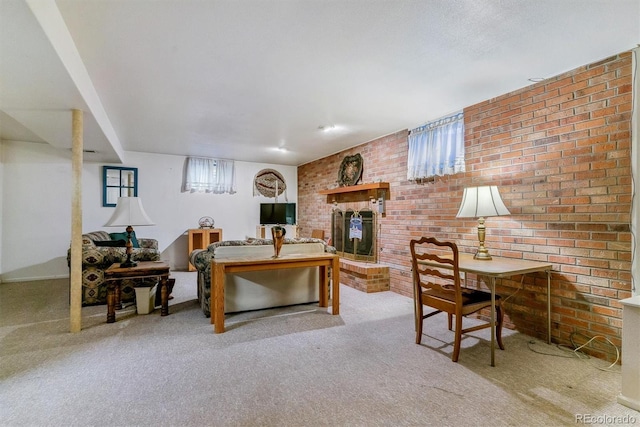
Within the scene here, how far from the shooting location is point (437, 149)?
3.63m

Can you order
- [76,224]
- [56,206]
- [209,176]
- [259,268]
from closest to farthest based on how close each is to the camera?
1. [76,224]
2. [259,268]
3. [56,206]
4. [209,176]

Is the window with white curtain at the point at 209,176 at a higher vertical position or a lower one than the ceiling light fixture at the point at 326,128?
lower

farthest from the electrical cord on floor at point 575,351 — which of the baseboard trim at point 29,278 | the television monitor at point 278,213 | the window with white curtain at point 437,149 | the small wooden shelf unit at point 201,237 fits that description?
the baseboard trim at point 29,278

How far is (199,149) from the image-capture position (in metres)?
5.47

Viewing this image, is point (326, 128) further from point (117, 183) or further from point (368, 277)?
point (117, 183)

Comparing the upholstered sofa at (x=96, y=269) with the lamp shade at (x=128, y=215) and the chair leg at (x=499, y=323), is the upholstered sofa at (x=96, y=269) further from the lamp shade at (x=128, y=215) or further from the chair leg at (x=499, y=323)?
the chair leg at (x=499, y=323)

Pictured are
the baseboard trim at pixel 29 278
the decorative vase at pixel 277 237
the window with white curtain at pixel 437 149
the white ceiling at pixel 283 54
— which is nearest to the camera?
the white ceiling at pixel 283 54

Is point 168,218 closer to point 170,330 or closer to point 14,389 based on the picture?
point 170,330

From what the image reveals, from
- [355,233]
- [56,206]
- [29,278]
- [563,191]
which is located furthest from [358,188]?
[29,278]

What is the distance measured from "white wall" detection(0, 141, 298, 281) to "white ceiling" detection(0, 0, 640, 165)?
1.67 metres

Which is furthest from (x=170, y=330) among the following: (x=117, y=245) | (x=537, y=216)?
(x=537, y=216)

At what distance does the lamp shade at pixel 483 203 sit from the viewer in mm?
2602

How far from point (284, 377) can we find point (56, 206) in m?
5.28

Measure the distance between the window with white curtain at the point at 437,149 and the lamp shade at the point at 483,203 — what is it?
743 millimetres
